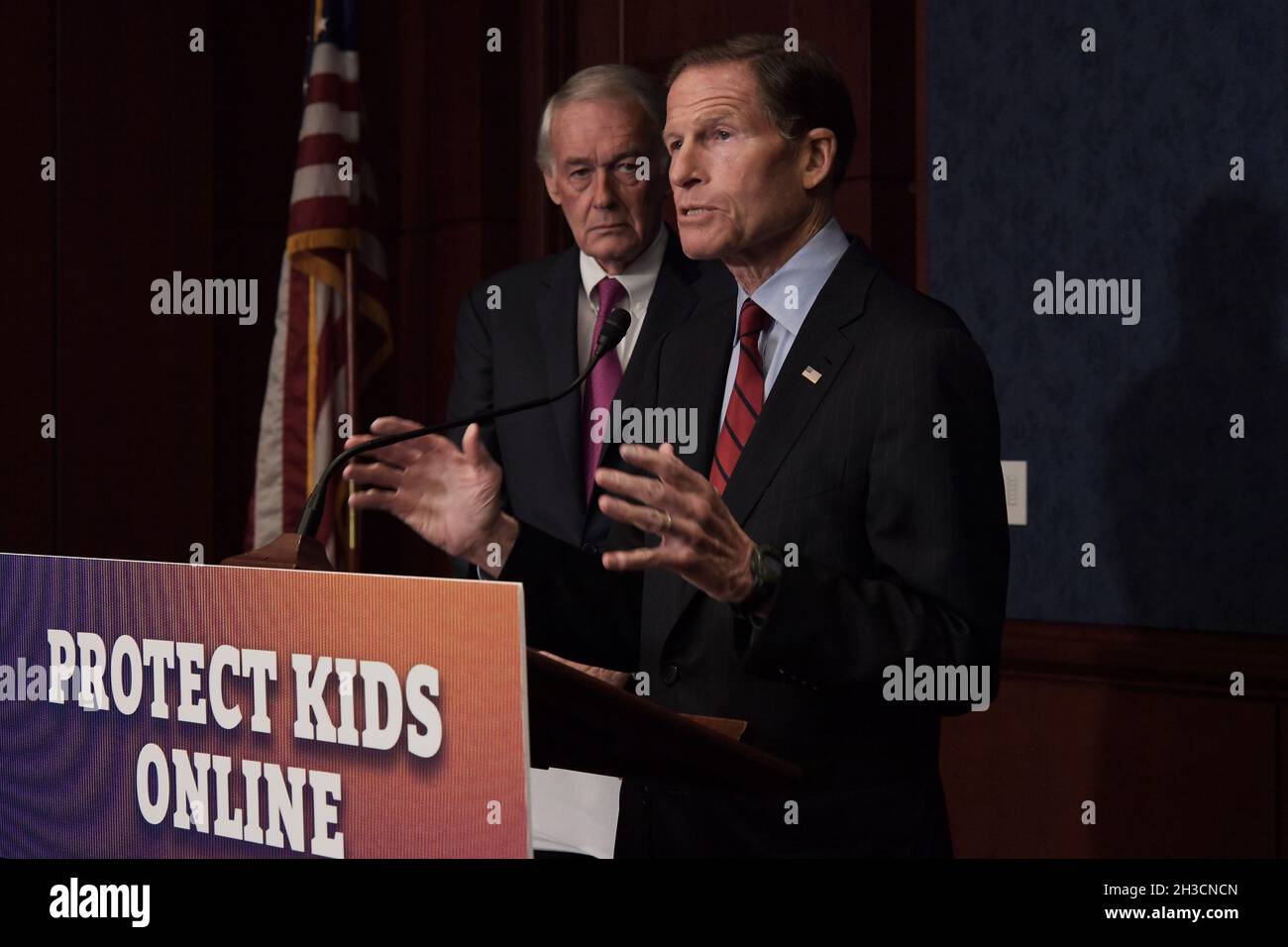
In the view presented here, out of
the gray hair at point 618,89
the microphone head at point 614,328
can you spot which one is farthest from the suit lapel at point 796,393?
the gray hair at point 618,89

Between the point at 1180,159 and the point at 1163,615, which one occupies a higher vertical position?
the point at 1180,159

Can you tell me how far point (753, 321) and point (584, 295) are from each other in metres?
1.14

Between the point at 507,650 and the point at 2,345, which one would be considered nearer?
the point at 507,650

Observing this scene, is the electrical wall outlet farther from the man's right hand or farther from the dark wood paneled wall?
the man's right hand

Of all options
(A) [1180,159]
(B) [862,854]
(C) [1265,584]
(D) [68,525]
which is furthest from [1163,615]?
Result: (D) [68,525]

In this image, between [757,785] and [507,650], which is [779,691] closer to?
[757,785]

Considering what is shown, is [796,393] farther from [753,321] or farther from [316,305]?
[316,305]

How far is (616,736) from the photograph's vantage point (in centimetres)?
127

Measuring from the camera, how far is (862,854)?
165cm

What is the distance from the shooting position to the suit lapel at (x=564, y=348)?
278 cm

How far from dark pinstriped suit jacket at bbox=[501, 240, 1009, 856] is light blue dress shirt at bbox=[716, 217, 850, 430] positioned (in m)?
0.05

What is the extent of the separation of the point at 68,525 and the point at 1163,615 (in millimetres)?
2869

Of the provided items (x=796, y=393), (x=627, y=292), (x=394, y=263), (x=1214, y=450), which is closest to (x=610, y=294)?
(x=627, y=292)

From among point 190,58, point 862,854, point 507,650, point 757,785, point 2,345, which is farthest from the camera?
point 190,58
